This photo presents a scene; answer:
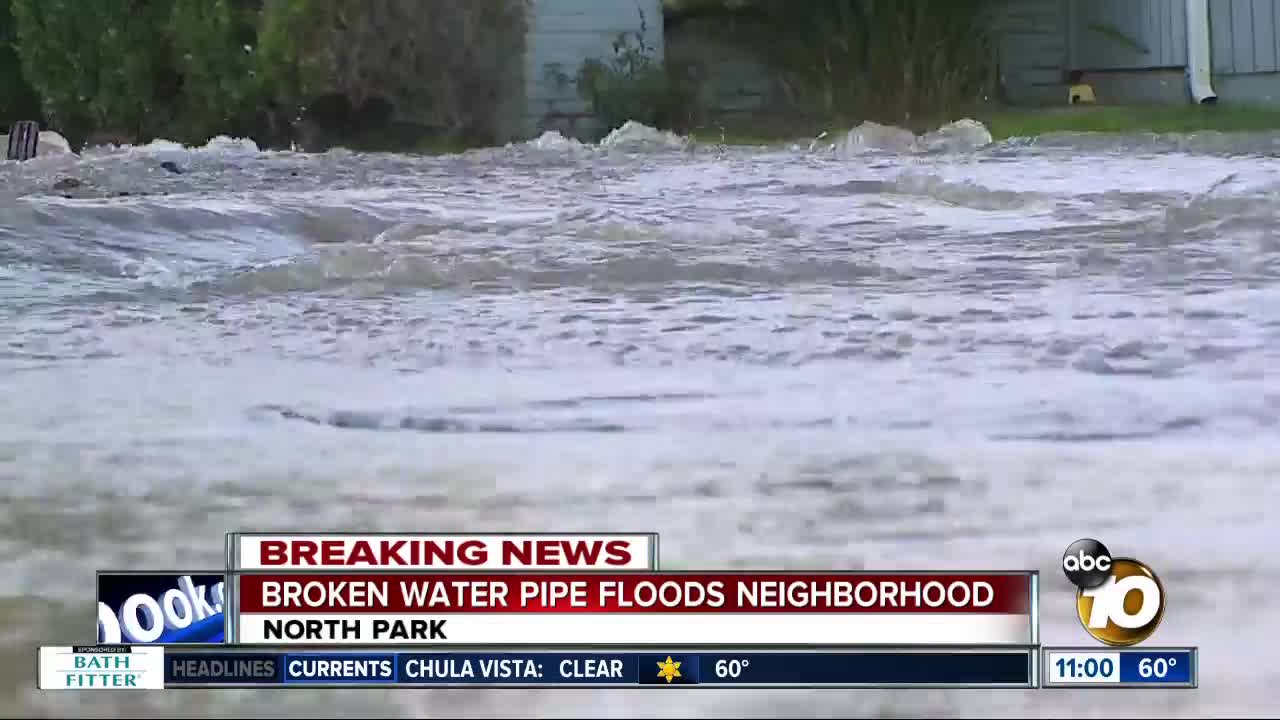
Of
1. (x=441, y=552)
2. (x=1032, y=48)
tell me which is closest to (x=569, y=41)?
(x=1032, y=48)

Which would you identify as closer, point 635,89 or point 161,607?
point 161,607

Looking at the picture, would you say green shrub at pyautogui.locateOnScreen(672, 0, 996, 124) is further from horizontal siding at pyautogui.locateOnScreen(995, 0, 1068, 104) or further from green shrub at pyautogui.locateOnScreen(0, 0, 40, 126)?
green shrub at pyautogui.locateOnScreen(0, 0, 40, 126)

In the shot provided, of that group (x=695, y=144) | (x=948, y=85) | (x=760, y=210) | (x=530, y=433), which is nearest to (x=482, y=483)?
(x=530, y=433)

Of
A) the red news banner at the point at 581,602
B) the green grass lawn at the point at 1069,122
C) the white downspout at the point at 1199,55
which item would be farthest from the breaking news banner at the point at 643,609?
the white downspout at the point at 1199,55

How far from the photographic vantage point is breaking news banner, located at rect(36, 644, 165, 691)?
0.86 metres

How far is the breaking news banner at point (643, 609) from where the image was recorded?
0.87 meters

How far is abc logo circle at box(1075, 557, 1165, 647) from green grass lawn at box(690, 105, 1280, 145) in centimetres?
96

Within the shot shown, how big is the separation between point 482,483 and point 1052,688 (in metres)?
0.44

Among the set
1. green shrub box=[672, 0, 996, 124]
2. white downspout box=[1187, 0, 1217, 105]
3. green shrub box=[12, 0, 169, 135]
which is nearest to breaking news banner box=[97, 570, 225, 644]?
green shrub box=[672, 0, 996, 124]

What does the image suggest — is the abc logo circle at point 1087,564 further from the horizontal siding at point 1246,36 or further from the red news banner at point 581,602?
the horizontal siding at point 1246,36

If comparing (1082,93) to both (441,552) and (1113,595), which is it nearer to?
(1113,595)

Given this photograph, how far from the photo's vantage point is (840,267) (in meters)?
1.42

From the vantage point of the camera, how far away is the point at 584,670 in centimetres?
86

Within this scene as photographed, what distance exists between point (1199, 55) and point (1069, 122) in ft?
0.66
